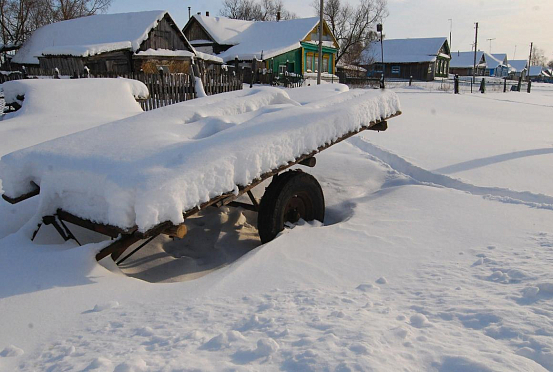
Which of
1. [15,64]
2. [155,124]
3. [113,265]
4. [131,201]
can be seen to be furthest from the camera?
[15,64]

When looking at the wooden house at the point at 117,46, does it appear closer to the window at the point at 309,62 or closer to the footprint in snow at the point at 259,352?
the window at the point at 309,62

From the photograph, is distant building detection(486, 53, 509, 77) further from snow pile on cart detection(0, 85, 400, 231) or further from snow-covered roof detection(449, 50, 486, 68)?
snow pile on cart detection(0, 85, 400, 231)

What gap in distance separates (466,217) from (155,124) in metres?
3.28

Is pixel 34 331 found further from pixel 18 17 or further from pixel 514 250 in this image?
pixel 18 17

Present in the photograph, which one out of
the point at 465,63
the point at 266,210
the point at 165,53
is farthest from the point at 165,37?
the point at 465,63

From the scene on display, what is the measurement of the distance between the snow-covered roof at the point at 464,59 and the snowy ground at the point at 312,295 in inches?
2834

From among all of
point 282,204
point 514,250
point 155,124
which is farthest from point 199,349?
point 514,250

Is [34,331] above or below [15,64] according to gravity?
below

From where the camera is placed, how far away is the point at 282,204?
398cm

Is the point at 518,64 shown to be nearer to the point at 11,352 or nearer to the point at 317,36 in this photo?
the point at 317,36

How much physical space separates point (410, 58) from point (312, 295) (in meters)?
54.1

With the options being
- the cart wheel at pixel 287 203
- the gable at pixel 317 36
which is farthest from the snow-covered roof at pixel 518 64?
the cart wheel at pixel 287 203

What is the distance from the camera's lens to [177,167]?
2854mm

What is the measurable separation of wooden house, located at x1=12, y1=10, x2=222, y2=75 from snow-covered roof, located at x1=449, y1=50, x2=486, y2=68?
56.8 metres
